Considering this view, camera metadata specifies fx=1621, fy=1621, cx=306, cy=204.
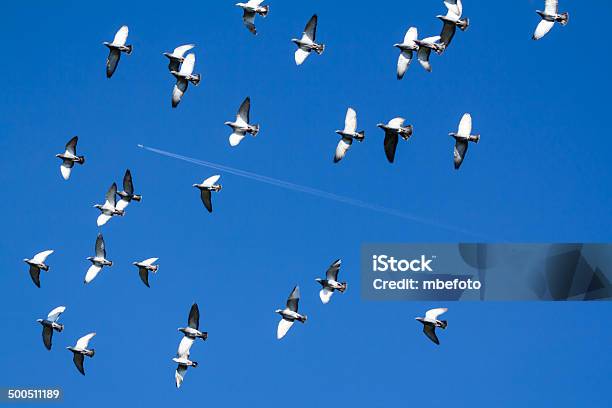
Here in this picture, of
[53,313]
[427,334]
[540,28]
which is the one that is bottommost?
[427,334]

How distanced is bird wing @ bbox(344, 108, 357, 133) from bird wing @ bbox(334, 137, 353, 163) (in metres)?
0.51

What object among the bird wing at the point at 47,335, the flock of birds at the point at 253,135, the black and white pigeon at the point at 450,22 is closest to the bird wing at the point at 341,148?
the flock of birds at the point at 253,135

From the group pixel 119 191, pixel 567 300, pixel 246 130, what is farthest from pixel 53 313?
pixel 567 300

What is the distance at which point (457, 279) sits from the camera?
7456 cm

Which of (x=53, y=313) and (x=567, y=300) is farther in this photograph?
(x=53, y=313)

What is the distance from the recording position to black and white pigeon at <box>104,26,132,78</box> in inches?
3041

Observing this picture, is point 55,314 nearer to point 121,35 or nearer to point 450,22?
point 121,35

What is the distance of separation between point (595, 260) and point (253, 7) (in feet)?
64.8

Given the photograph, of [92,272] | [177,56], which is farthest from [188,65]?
[92,272]

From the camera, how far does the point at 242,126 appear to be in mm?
76000

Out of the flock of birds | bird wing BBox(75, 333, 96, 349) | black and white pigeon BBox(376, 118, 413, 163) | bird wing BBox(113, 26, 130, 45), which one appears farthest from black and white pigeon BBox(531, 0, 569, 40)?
bird wing BBox(75, 333, 96, 349)

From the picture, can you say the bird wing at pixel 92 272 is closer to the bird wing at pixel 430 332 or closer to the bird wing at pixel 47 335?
the bird wing at pixel 47 335

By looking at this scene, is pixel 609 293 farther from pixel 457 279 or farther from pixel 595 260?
pixel 457 279

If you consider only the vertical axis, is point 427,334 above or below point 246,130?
below
